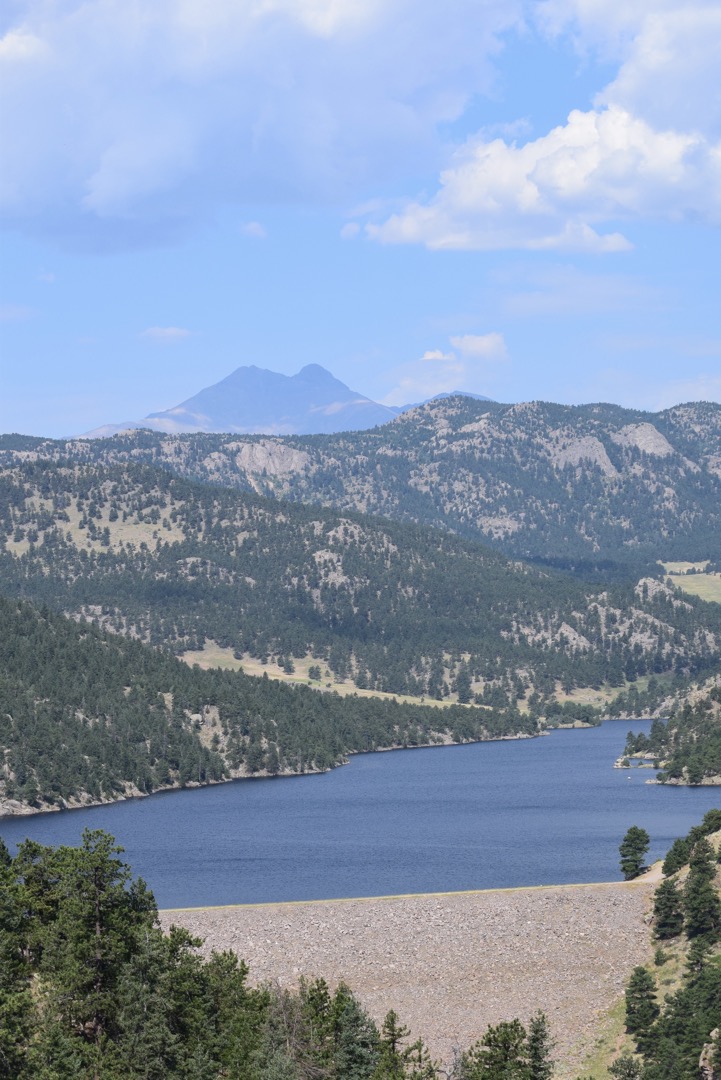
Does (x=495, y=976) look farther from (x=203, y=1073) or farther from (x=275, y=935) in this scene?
(x=203, y=1073)

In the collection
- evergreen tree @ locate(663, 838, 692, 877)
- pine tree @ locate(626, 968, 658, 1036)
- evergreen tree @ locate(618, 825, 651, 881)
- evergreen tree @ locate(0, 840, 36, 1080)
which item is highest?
evergreen tree @ locate(0, 840, 36, 1080)

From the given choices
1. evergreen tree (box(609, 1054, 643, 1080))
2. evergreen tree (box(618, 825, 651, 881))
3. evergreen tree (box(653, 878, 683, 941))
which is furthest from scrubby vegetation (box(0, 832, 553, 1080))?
evergreen tree (box(618, 825, 651, 881))

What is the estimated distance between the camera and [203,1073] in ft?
260

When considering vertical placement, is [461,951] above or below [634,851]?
below

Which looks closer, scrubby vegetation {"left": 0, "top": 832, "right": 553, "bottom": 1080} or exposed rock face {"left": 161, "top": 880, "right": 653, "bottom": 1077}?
scrubby vegetation {"left": 0, "top": 832, "right": 553, "bottom": 1080}

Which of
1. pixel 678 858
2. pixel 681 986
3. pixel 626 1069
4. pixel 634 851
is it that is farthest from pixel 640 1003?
pixel 634 851

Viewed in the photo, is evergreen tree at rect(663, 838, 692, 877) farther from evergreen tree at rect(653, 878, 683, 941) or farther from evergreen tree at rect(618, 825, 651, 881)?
evergreen tree at rect(618, 825, 651, 881)

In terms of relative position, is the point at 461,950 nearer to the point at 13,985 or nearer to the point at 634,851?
the point at 13,985

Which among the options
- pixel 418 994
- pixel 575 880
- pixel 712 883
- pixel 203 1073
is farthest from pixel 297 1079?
pixel 575 880

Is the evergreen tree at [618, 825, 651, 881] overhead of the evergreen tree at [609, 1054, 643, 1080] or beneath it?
overhead

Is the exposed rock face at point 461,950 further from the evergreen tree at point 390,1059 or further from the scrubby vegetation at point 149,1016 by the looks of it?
the evergreen tree at point 390,1059

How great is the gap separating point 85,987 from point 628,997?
4113 cm

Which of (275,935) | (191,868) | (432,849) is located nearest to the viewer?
(275,935)

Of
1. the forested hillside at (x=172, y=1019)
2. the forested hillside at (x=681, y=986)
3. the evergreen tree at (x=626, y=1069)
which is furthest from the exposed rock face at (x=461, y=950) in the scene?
the evergreen tree at (x=626, y=1069)
